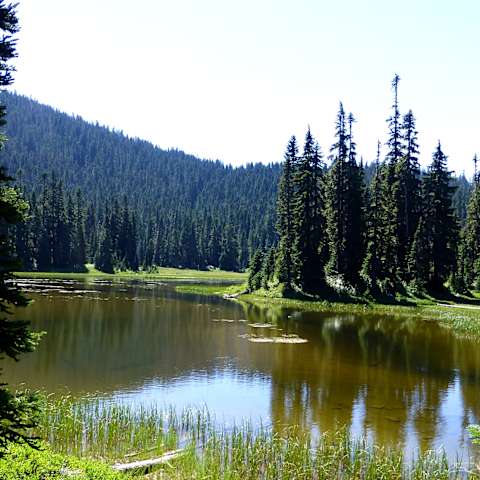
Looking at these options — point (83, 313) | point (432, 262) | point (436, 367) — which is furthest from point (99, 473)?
point (432, 262)

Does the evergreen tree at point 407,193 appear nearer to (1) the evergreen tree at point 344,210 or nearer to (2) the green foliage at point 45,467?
(1) the evergreen tree at point 344,210

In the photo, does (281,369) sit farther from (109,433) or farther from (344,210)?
(344,210)

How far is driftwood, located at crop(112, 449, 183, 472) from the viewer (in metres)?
13.1

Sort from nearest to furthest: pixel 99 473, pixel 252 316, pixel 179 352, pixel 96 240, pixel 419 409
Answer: pixel 99 473 → pixel 419 409 → pixel 179 352 → pixel 252 316 → pixel 96 240

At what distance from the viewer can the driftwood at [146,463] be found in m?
13.1

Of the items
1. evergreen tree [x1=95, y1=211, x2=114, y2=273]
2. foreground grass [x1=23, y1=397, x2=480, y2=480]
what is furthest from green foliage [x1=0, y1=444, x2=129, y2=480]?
evergreen tree [x1=95, y1=211, x2=114, y2=273]

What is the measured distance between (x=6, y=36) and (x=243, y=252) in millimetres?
177862

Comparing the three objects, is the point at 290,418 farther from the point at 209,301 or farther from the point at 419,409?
the point at 209,301

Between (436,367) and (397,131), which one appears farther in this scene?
(397,131)

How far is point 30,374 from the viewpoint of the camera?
82.5 ft

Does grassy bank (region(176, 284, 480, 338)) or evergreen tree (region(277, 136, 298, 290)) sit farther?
evergreen tree (region(277, 136, 298, 290))

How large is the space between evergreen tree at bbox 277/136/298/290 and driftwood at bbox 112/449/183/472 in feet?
175

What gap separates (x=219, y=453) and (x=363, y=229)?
59528mm

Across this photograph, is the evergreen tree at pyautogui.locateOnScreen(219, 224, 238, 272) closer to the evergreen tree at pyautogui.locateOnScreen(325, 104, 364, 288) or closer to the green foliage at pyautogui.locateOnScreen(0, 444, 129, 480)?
the evergreen tree at pyautogui.locateOnScreen(325, 104, 364, 288)
